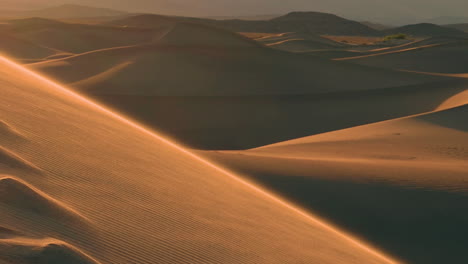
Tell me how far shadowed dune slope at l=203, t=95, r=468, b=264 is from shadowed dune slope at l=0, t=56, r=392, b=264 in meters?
0.66

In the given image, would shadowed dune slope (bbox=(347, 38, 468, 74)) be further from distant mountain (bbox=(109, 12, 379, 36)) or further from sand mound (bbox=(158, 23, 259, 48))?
distant mountain (bbox=(109, 12, 379, 36))

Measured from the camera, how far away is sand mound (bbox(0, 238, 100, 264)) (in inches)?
122

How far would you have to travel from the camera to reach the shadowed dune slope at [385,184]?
720 centimetres

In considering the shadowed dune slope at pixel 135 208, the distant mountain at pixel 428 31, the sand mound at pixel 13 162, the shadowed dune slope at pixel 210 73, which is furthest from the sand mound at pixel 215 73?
the distant mountain at pixel 428 31

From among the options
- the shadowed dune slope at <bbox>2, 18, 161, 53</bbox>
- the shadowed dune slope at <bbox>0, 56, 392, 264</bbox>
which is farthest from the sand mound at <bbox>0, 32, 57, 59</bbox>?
the shadowed dune slope at <bbox>0, 56, 392, 264</bbox>

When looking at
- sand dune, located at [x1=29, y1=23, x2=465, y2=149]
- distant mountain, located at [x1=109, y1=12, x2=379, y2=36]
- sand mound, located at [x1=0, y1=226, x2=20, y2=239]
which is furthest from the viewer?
distant mountain, located at [x1=109, y1=12, x2=379, y2=36]

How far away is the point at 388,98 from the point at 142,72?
11138mm

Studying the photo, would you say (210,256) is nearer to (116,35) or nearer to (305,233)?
(305,233)

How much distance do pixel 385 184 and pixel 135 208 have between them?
5035mm

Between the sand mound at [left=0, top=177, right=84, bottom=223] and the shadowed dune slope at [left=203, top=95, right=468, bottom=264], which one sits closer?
the sand mound at [left=0, top=177, right=84, bottom=223]

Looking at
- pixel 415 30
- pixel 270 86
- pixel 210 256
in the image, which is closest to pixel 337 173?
pixel 210 256

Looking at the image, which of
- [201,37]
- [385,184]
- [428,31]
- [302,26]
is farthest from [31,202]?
[302,26]

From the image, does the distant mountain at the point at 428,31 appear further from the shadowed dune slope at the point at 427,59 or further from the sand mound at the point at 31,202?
the sand mound at the point at 31,202

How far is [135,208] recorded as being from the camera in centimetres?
475
